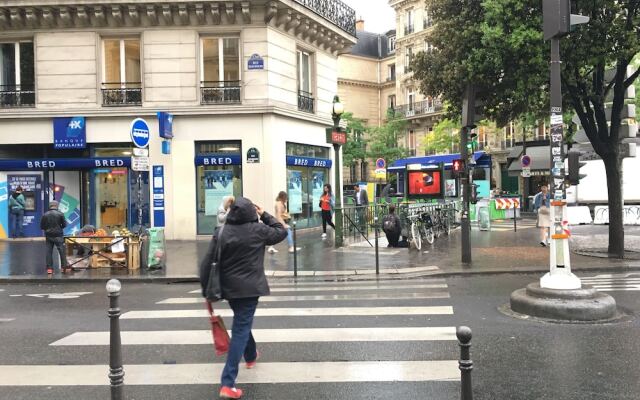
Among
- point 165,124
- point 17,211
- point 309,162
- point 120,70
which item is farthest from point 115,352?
point 309,162

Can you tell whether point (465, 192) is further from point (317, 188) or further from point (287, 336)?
point (317, 188)

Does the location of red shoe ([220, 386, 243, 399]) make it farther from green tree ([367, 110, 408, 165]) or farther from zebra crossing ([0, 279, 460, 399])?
green tree ([367, 110, 408, 165])

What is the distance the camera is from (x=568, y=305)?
736 cm

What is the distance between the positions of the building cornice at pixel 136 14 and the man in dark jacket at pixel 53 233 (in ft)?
28.7

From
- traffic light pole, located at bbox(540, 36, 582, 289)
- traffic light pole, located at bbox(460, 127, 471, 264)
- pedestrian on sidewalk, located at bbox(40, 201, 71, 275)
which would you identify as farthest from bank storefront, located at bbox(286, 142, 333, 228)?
traffic light pole, located at bbox(540, 36, 582, 289)

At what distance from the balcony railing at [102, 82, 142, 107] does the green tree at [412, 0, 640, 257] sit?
9888 millimetres

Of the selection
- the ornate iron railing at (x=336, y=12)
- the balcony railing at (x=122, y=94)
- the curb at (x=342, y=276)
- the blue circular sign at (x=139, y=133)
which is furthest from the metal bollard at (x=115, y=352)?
the ornate iron railing at (x=336, y=12)

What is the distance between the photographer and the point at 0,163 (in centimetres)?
1931

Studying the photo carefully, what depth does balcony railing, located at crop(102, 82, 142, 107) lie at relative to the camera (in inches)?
755

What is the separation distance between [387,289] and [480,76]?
225 inches

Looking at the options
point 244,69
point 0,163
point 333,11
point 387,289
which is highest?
point 333,11

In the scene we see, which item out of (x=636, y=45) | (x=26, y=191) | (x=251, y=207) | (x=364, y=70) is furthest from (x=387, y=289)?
(x=364, y=70)

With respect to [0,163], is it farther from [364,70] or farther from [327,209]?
[364,70]

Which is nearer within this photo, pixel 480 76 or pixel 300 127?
pixel 480 76
